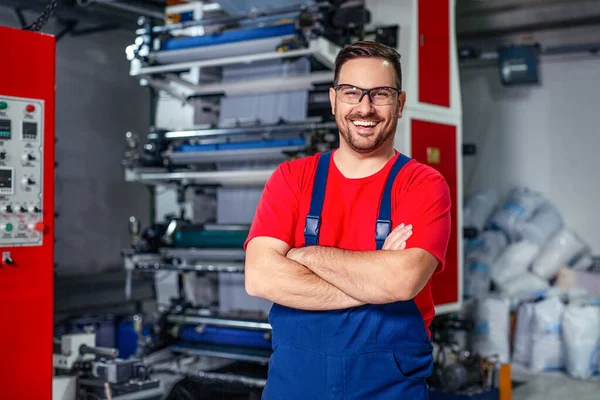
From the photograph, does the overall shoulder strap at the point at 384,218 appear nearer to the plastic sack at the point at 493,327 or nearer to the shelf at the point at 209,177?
the shelf at the point at 209,177

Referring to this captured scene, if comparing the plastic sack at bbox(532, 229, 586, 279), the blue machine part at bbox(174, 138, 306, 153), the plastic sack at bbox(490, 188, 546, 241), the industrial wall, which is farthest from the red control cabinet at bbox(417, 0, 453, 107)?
the industrial wall

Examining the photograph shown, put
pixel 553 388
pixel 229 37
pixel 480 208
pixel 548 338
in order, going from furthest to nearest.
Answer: pixel 480 208
pixel 548 338
pixel 553 388
pixel 229 37

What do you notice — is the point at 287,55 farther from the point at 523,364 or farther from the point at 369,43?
the point at 523,364

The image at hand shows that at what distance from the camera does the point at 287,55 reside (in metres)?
4.16

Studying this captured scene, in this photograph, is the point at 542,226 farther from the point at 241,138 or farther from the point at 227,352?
the point at 227,352

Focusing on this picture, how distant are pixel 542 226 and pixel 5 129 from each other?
4712 millimetres

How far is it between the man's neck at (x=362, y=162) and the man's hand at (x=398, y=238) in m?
0.20

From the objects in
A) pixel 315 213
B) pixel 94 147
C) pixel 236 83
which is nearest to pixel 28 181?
pixel 315 213

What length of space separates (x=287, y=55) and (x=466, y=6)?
2.70 m

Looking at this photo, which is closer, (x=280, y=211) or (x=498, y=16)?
(x=280, y=211)

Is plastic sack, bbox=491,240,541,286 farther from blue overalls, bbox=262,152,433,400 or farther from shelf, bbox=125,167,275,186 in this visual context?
blue overalls, bbox=262,152,433,400

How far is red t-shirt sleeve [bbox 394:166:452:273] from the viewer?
1.90m

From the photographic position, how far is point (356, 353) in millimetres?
1860

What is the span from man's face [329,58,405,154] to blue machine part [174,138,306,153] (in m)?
2.25
